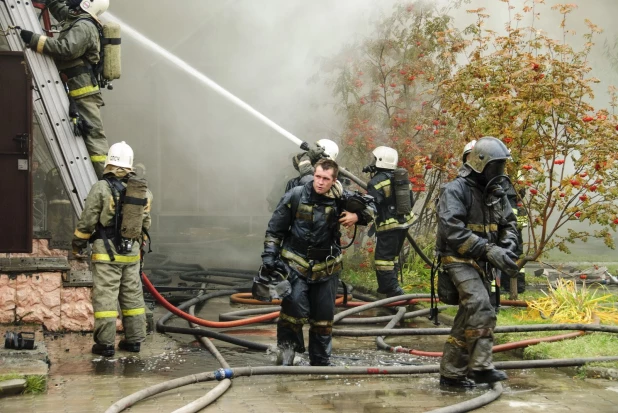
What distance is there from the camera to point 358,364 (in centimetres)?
741

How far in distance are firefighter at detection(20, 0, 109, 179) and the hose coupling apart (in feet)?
10.6

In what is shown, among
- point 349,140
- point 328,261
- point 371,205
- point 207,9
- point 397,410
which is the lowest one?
point 397,410

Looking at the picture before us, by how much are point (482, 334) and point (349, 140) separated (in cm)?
704

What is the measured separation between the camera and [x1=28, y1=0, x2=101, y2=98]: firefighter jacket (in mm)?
8273

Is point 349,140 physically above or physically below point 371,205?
above

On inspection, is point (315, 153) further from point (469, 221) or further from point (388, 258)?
point (469, 221)

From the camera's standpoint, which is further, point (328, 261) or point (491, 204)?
point (328, 261)

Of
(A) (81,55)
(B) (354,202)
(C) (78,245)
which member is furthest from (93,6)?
(B) (354,202)

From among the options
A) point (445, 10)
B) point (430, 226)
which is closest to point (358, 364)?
point (430, 226)

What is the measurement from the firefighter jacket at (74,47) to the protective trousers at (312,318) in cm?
316

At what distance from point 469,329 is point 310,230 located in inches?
59.2

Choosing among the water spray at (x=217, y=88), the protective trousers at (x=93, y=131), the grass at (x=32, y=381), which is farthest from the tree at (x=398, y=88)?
the grass at (x=32, y=381)

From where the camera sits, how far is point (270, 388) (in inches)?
249

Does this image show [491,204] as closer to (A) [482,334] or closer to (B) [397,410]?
(A) [482,334]
